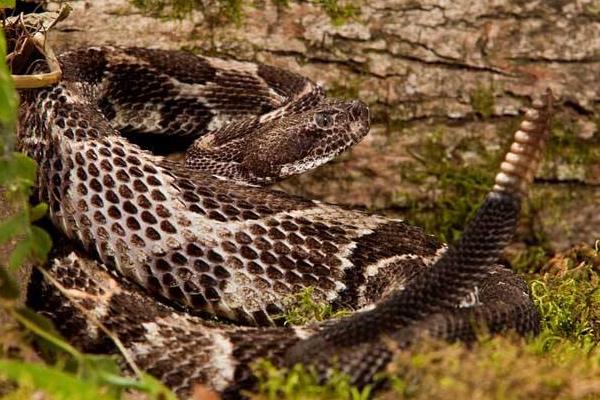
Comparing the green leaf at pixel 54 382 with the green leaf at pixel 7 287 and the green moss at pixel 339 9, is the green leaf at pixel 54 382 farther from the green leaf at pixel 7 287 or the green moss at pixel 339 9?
the green moss at pixel 339 9

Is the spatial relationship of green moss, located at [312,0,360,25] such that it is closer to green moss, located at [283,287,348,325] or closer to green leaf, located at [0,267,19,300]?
green moss, located at [283,287,348,325]

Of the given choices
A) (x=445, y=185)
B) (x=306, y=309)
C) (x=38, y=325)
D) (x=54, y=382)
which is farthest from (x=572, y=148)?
(x=54, y=382)

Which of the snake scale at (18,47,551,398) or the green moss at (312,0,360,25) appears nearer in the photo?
the snake scale at (18,47,551,398)

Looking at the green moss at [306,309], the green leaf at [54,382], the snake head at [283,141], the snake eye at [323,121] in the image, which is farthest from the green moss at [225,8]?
the green leaf at [54,382]

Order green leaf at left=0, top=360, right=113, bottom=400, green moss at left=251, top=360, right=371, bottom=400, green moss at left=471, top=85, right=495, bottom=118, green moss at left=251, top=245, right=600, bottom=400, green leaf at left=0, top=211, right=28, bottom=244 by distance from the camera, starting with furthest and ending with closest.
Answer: green moss at left=471, top=85, right=495, bottom=118
green moss at left=251, top=360, right=371, bottom=400
green leaf at left=0, top=211, right=28, bottom=244
green moss at left=251, top=245, right=600, bottom=400
green leaf at left=0, top=360, right=113, bottom=400

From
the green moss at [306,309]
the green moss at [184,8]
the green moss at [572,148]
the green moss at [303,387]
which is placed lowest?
the green moss at [306,309]

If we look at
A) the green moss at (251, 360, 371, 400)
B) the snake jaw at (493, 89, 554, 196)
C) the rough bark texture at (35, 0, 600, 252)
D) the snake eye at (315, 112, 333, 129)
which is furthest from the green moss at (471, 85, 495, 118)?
the green moss at (251, 360, 371, 400)

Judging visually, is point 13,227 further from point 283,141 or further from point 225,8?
point 225,8

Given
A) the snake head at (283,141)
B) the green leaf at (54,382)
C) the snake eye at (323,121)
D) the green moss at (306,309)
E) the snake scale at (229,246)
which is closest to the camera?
the green leaf at (54,382)
